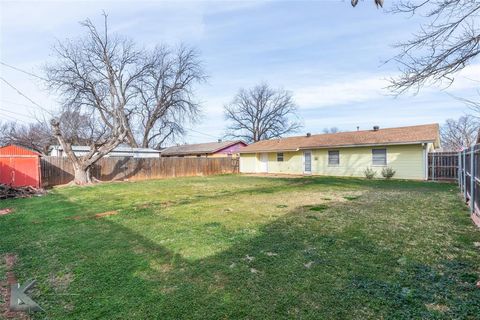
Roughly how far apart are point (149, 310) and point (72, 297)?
1.02 m

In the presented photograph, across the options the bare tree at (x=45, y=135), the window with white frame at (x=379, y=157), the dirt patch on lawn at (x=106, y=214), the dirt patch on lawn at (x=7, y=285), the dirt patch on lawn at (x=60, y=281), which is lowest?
the dirt patch on lawn at (x=7, y=285)

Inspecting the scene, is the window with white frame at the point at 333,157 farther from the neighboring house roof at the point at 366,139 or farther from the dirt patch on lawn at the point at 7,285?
the dirt patch on lawn at the point at 7,285

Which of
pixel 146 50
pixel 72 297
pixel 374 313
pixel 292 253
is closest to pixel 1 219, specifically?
pixel 72 297

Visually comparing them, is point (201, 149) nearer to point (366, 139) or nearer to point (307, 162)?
point (307, 162)

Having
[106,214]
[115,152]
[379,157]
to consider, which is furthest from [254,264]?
[115,152]

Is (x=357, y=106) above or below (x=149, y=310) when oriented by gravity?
above

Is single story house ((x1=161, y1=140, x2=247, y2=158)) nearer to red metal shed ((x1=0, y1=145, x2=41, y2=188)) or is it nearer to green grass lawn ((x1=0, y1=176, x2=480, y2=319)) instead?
red metal shed ((x1=0, y1=145, x2=41, y2=188))

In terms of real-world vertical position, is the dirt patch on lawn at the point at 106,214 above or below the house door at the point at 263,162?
below

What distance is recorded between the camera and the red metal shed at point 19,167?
13.7 meters

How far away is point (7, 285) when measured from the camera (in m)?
3.40

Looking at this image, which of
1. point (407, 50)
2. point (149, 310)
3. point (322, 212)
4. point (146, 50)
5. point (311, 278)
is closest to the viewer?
point (149, 310)

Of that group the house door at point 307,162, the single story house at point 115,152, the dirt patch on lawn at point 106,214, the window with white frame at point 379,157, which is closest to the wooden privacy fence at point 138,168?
the single story house at point 115,152

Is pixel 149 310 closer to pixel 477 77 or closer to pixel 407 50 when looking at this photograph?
pixel 407 50

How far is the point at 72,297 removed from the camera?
9.91 ft
